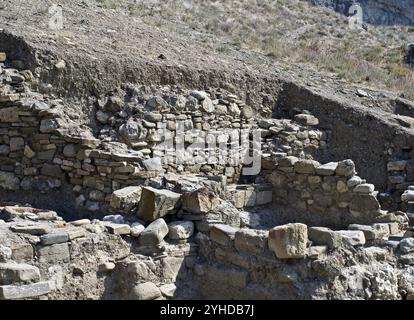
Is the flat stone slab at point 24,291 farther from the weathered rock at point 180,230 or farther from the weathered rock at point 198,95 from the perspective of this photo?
the weathered rock at point 198,95

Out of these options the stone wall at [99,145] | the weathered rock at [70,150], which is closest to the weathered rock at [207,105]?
the stone wall at [99,145]

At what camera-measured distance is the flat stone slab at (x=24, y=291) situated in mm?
4645

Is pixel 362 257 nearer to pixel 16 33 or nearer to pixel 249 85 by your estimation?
pixel 249 85

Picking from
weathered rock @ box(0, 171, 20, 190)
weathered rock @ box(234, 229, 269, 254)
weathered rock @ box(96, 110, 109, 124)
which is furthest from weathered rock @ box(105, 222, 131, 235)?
weathered rock @ box(96, 110, 109, 124)

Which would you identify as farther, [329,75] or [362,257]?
[329,75]

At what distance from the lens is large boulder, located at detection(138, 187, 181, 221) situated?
6.14 metres

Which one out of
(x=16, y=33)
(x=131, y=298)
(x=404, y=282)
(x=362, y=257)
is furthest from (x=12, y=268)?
(x=16, y=33)

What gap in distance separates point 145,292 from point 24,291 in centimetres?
117

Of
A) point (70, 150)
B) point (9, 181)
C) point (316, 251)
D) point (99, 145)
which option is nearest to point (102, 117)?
point (99, 145)

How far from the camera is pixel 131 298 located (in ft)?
17.6

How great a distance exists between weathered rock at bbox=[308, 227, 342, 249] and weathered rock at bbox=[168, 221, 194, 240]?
1351mm

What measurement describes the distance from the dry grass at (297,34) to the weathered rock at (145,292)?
24.6ft

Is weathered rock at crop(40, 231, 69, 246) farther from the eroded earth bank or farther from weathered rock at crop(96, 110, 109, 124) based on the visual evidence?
weathered rock at crop(96, 110, 109, 124)

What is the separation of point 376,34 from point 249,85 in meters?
13.3
